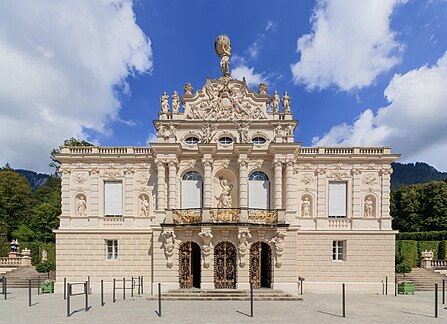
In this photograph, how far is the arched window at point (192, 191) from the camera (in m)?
22.3

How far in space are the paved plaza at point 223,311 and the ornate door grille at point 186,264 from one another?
286 cm

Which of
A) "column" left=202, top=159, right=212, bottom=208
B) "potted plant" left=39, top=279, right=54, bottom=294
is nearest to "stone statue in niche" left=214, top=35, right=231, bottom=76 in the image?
"column" left=202, top=159, right=212, bottom=208

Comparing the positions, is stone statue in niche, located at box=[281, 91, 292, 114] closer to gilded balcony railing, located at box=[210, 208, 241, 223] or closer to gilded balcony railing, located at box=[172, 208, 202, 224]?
gilded balcony railing, located at box=[210, 208, 241, 223]

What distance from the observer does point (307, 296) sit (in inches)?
792

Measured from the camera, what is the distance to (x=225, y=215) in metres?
20.4

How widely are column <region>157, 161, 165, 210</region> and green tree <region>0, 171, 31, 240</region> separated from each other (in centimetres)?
4017

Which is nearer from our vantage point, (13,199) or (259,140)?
(259,140)

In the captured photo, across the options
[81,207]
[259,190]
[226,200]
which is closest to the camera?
[226,200]

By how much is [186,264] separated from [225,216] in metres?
4.33

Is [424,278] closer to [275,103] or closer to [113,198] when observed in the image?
[275,103]

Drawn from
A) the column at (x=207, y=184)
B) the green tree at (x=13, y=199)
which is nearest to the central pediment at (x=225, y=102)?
the column at (x=207, y=184)

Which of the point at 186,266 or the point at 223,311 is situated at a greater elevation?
the point at 186,266

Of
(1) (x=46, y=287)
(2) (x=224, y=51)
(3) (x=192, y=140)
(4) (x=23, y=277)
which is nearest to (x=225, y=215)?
A: (3) (x=192, y=140)

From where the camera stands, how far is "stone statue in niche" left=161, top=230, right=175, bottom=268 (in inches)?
797
